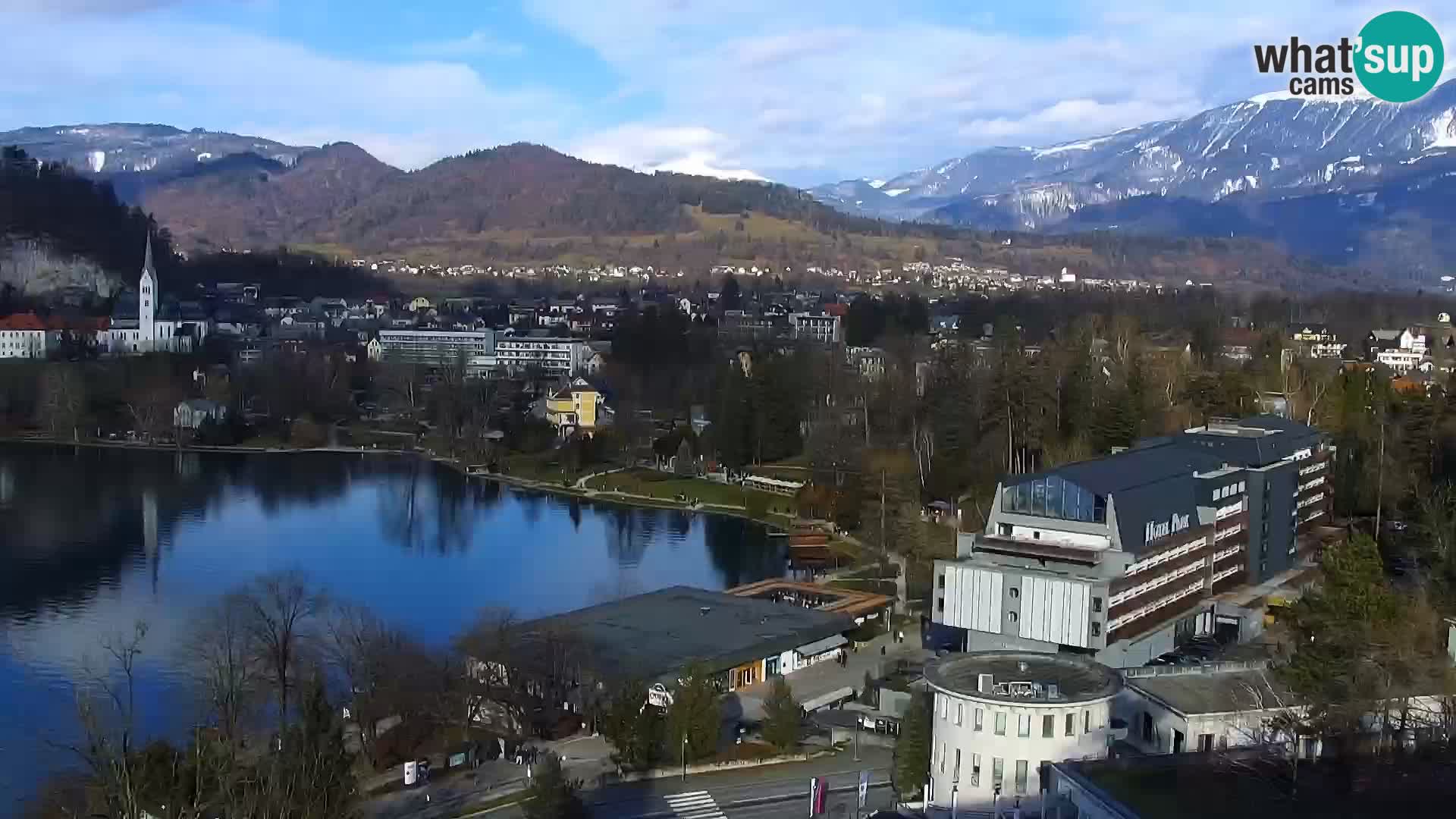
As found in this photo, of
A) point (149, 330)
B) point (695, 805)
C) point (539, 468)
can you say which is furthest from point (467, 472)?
point (695, 805)

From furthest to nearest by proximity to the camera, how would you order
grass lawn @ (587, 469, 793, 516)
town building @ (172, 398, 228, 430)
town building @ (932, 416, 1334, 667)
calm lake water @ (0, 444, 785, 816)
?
town building @ (172, 398, 228, 430) → grass lawn @ (587, 469, 793, 516) → calm lake water @ (0, 444, 785, 816) → town building @ (932, 416, 1334, 667)

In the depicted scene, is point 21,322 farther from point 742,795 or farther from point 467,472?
point 742,795

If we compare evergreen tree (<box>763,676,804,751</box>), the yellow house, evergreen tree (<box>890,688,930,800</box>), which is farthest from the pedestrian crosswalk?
the yellow house

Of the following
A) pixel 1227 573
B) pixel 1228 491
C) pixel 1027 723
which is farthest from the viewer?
pixel 1227 573

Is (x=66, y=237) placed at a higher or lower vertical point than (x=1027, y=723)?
higher

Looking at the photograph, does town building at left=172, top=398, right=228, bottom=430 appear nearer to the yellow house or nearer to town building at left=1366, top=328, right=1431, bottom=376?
the yellow house

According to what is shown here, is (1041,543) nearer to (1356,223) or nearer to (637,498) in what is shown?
(637,498)

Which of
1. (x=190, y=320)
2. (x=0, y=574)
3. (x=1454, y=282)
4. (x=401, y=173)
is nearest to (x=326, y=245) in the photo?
(x=401, y=173)
